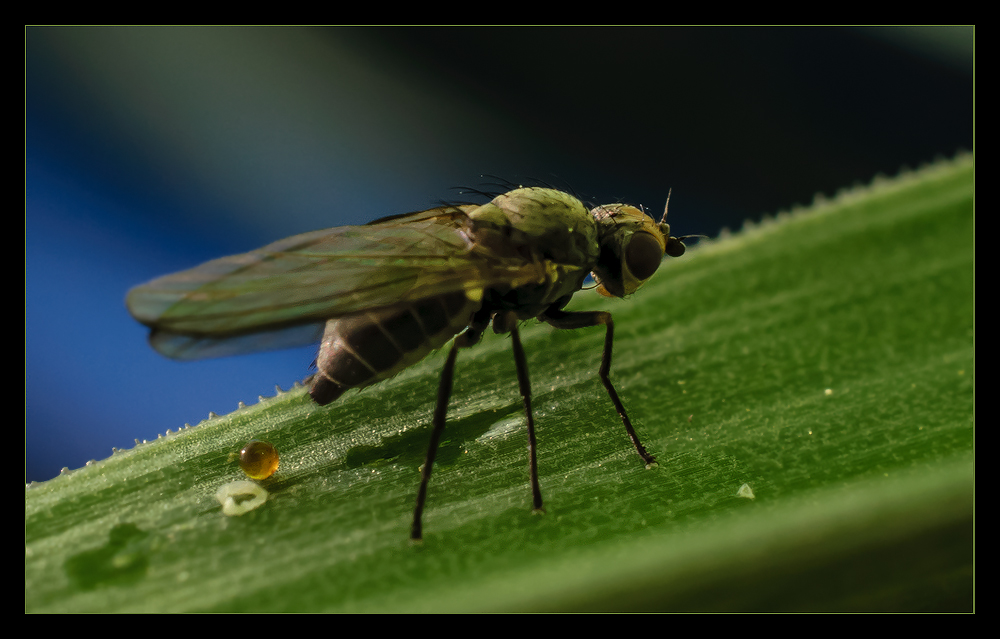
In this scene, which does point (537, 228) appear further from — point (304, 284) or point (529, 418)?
point (304, 284)

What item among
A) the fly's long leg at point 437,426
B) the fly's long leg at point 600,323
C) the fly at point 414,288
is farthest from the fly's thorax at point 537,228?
the fly's long leg at point 437,426

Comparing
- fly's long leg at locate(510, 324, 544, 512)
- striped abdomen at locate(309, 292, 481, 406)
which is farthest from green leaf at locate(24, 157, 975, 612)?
striped abdomen at locate(309, 292, 481, 406)

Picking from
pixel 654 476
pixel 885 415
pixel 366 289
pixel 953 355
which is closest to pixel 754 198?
pixel 953 355

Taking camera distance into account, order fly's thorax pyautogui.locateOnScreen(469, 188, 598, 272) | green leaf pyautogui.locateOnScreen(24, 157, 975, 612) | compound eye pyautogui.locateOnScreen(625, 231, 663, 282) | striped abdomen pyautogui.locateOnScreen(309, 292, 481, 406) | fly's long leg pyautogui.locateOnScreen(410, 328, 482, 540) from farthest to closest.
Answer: compound eye pyautogui.locateOnScreen(625, 231, 663, 282) < fly's thorax pyautogui.locateOnScreen(469, 188, 598, 272) < striped abdomen pyautogui.locateOnScreen(309, 292, 481, 406) < fly's long leg pyautogui.locateOnScreen(410, 328, 482, 540) < green leaf pyautogui.locateOnScreen(24, 157, 975, 612)

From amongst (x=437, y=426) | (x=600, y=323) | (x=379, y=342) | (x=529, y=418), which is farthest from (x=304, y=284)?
(x=600, y=323)

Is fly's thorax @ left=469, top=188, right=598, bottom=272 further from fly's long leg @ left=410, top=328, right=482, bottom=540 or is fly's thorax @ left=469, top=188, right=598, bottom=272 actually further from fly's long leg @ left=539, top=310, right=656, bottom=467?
fly's long leg @ left=410, top=328, right=482, bottom=540
